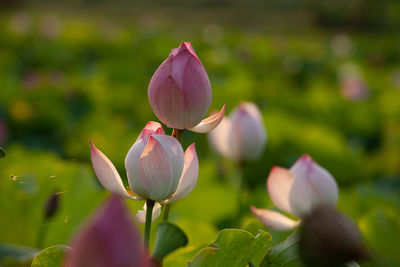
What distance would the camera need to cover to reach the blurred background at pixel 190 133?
64 centimetres

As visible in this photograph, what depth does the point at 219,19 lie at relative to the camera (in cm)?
1199

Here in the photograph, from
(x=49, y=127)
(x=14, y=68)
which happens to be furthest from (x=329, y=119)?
(x=14, y=68)

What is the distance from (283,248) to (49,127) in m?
1.38

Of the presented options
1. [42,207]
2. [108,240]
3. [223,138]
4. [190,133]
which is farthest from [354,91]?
[108,240]

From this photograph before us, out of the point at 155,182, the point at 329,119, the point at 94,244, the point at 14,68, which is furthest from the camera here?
the point at 14,68

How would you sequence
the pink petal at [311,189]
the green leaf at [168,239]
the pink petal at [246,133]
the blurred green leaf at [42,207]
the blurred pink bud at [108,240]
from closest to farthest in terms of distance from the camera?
the blurred pink bud at [108,240], the green leaf at [168,239], the pink petal at [311,189], the blurred green leaf at [42,207], the pink petal at [246,133]

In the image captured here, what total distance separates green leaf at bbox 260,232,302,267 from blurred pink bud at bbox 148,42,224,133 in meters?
0.12

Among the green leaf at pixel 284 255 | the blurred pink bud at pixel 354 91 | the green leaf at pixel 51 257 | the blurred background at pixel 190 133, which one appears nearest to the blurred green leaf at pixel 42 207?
the blurred background at pixel 190 133

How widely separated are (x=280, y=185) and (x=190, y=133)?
118 cm

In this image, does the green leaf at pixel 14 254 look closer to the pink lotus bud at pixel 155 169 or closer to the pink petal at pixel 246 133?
the pink lotus bud at pixel 155 169

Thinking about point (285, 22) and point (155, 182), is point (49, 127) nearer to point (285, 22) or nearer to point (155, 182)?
point (155, 182)

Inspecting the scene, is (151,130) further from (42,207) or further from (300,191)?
(42,207)

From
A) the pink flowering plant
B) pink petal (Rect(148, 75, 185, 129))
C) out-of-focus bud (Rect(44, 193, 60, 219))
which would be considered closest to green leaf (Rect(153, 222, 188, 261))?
the pink flowering plant

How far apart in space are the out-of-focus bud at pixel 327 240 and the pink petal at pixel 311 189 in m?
0.18
